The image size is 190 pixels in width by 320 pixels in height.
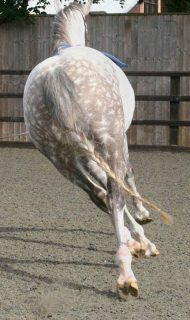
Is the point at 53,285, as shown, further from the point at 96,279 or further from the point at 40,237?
the point at 40,237

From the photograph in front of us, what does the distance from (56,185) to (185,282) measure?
4443mm

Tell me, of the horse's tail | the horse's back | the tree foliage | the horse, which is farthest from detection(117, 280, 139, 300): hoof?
the tree foliage

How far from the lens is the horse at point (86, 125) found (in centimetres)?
455

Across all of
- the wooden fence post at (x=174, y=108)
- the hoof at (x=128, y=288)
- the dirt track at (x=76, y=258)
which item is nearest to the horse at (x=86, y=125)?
the hoof at (x=128, y=288)

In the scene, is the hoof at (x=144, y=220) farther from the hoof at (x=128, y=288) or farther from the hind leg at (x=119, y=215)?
the hoof at (x=128, y=288)

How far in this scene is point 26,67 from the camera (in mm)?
13359

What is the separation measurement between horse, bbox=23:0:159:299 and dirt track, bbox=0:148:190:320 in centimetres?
24

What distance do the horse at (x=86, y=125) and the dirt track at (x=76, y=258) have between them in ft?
0.78

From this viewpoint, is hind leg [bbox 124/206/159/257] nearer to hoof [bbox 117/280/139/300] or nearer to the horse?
the horse

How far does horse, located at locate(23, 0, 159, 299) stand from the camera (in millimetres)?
4547

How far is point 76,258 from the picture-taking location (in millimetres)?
5484

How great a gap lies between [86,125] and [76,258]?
1.31 metres

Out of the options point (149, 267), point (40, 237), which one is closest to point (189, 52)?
point (40, 237)

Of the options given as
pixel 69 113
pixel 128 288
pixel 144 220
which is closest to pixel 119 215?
pixel 128 288
